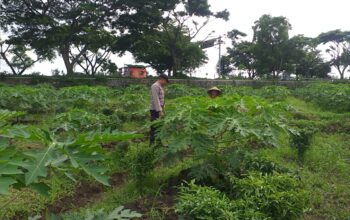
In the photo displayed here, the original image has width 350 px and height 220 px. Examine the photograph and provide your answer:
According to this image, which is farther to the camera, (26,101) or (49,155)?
(26,101)

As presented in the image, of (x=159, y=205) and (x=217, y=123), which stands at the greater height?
(x=217, y=123)

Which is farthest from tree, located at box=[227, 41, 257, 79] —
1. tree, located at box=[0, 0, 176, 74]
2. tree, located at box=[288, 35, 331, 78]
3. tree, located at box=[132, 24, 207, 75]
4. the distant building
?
tree, located at box=[0, 0, 176, 74]

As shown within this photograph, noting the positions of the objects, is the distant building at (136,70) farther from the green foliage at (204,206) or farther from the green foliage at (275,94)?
the green foliage at (204,206)

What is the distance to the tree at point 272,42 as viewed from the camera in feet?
98.0

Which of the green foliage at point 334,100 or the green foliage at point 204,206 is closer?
the green foliage at point 204,206

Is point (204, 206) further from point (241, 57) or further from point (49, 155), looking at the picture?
point (241, 57)

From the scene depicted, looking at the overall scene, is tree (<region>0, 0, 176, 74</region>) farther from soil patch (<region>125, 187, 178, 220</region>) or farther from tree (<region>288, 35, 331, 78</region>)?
soil patch (<region>125, 187, 178, 220</region>)

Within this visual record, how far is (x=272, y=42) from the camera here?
30.6 m

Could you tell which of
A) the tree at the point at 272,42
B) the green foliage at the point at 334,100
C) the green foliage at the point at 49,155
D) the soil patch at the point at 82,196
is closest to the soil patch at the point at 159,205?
the soil patch at the point at 82,196

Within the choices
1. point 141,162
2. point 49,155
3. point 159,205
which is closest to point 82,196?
point 141,162

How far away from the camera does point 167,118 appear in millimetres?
4254

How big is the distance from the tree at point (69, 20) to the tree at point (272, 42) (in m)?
8.04

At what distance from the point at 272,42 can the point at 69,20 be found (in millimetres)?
14947

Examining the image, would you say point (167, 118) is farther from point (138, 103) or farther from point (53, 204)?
point (138, 103)
